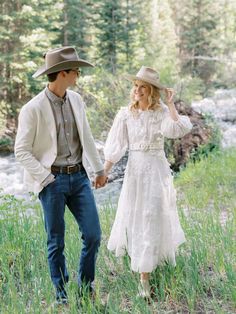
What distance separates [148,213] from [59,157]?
697mm

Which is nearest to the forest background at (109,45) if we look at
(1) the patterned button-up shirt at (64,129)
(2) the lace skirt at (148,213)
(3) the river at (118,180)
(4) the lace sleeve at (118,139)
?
(3) the river at (118,180)

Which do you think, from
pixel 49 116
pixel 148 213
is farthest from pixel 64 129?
pixel 148 213

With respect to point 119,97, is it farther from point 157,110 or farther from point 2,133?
point 157,110

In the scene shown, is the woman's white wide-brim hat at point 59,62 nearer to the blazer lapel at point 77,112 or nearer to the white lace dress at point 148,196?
the blazer lapel at point 77,112

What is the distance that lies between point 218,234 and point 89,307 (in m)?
1.48

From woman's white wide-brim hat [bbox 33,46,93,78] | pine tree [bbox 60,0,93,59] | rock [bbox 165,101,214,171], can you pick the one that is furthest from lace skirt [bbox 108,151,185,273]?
pine tree [bbox 60,0,93,59]

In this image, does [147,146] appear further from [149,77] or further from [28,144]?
[28,144]

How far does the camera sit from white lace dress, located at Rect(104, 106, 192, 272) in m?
3.18

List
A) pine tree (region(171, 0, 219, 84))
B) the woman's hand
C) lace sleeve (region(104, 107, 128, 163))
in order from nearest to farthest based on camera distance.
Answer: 1. the woman's hand
2. lace sleeve (region(104, 107, 128, 163))
3. pine tree (region(171, 0, 219, 84))

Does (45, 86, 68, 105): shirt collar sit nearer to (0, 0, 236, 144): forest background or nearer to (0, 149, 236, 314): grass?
(0, 149, 236, 314): grass

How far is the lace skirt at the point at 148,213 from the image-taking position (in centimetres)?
318

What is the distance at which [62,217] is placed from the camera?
301cm

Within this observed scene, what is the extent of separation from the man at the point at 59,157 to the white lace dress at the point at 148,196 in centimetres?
31

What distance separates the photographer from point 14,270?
3.79m
